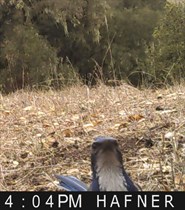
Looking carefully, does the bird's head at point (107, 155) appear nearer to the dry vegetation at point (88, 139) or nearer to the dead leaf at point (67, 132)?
the dry vegetation at point (88, 139)

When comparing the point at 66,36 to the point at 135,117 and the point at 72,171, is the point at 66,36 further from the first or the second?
the point at 72,171

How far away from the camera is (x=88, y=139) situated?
10.8 feet

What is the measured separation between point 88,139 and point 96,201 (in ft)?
5.91

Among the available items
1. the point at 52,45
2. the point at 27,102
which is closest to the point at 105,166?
the point at 27,102

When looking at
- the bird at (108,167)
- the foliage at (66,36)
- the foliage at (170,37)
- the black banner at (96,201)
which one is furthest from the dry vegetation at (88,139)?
the foliage at (66,36)

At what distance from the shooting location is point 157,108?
3.82 metres

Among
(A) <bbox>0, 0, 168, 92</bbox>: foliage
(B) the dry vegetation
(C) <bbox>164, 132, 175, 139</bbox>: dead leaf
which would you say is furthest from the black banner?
(A) <bbox>0, 0, 168, 92</bbox>: foliage

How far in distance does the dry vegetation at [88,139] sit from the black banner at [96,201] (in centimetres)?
47

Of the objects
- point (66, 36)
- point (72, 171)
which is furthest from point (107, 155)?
point (66, 36)

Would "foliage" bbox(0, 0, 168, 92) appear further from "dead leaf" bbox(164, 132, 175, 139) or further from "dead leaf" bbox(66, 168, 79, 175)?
"dead leaf" bbox(66, 168, 79, 175)

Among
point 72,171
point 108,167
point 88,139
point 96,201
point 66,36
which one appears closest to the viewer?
point 108,167

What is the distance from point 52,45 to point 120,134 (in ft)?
52.1

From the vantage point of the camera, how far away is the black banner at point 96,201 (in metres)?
1.48

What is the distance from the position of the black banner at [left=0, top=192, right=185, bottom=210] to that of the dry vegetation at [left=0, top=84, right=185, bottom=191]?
0.47m
